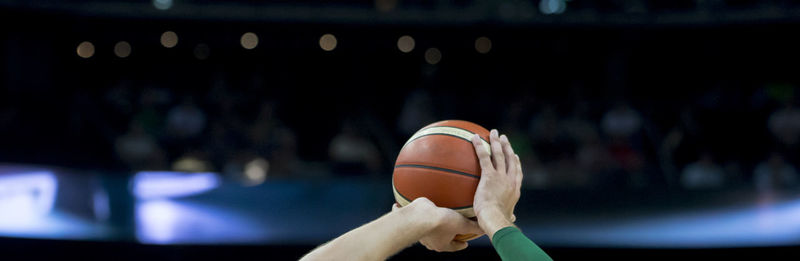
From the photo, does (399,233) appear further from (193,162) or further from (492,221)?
(193,162)

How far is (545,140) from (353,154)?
8.01 feet

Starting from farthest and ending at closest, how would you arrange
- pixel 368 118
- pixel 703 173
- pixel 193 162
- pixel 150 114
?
pixel 368 118, pixel 150 114, pixel 193 162, pixel 703 173

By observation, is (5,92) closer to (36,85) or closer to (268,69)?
(36,85)

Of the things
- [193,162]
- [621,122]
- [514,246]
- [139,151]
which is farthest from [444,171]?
[621,122]

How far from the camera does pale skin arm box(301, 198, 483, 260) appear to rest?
6.97ft

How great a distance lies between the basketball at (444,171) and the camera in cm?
240

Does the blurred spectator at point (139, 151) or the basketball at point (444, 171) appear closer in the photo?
the basketball at point (444, 171)

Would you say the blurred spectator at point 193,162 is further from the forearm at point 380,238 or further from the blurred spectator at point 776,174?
the blurred spectator at point 776,174

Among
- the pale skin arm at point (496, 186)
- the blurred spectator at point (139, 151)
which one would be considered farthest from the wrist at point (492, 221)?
the blurred spectator at point (139, 151)

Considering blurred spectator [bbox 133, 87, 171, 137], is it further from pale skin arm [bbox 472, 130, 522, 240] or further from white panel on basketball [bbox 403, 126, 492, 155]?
pale skin arm [bbox 472, 130, 522, 240]

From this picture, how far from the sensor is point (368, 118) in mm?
10102

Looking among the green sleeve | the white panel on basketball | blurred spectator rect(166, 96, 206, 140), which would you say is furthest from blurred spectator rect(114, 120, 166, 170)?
the green sleeve

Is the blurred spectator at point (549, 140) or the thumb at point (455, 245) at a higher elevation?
the blurred spectator at point (549, 140)

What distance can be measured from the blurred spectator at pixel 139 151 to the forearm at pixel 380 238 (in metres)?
6.58
